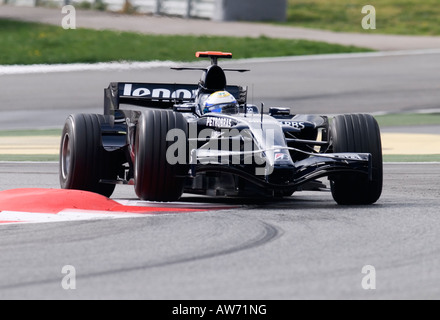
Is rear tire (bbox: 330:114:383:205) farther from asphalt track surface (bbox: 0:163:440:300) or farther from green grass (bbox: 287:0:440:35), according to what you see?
green grass (bbox: 287:0:440:35)

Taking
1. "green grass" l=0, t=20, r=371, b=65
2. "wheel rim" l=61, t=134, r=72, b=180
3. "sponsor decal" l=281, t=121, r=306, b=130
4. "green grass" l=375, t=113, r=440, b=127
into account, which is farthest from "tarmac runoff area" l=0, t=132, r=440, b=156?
"green grass" l=0, t=20, r=371, b=65

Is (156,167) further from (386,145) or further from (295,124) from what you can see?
(386,145)

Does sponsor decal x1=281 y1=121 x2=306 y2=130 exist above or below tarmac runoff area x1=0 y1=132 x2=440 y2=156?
above

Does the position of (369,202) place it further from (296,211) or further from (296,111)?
(296,111)

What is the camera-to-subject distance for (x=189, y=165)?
Answer: 9992 mm

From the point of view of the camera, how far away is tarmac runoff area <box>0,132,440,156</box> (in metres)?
A: 17.5

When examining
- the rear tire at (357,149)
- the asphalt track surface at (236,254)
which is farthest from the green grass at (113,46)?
the asphalt track surface at (236,254)

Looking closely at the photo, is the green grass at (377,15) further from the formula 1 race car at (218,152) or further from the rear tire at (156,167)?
the rear tire at (156,167)

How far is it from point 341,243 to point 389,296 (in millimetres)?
1776

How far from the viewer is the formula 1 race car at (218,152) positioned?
32.7ft

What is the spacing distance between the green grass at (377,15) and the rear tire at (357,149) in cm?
2436

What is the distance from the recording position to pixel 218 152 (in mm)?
10102

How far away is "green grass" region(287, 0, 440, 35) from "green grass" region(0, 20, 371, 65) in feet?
15.4

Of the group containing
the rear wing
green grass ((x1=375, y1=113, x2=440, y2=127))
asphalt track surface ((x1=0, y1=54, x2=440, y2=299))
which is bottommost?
green grass ((x1=375, y1=113, x2=440, y2=127))
